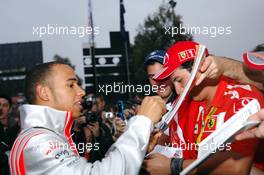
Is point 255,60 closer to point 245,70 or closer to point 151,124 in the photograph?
point 245,70

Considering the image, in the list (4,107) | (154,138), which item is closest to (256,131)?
(154,138)

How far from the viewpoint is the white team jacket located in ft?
4.67

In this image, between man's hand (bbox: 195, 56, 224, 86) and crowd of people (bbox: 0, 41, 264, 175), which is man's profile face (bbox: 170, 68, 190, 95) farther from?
man's hand (bbox: 195, 56, 224, 86)

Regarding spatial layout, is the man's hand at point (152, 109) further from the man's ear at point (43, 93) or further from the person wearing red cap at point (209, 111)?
the man's ear at point (43, 93)

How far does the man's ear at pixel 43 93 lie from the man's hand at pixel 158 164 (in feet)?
2.36

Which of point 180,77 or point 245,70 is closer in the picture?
point 245,70

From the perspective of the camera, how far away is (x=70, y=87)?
195 cm

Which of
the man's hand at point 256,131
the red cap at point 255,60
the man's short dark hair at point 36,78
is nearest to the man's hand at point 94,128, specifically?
the man's short dark hair at point 36,78

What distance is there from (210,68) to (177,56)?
1.30 feet

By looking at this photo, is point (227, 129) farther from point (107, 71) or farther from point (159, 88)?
point (107, 71)

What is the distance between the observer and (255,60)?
1.68 meters

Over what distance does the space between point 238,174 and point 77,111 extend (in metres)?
0.96

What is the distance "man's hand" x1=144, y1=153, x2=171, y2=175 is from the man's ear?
2.36 feet

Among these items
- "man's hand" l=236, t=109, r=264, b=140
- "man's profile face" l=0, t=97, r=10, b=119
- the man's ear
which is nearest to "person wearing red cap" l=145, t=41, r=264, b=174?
"man's hand" l=236, t=109, r=264, b=140
